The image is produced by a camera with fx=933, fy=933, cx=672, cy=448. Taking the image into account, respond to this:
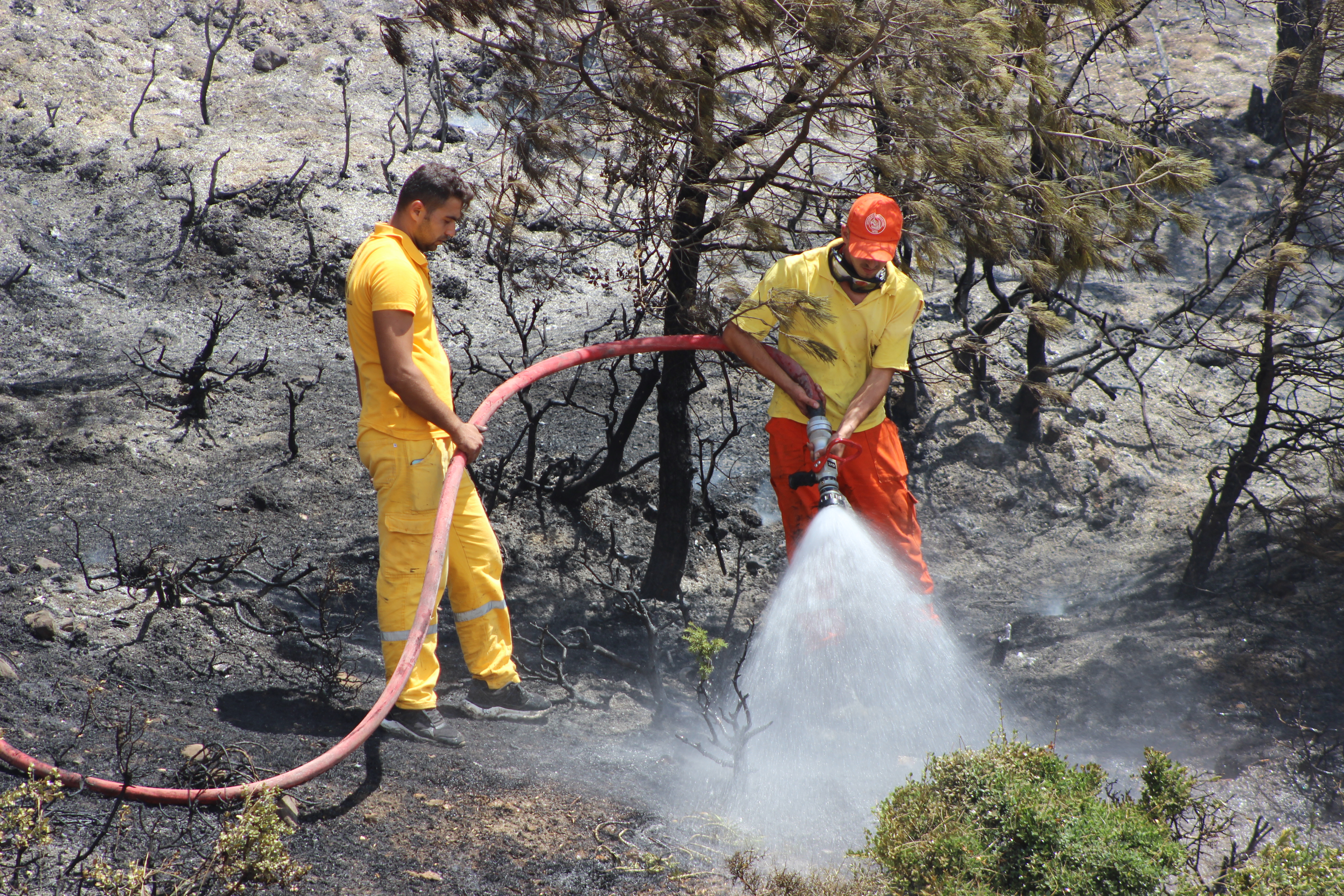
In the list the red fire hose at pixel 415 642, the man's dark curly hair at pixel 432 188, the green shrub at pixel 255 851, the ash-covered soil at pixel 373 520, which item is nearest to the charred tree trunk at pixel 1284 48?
the ash-covered soil at pixel 373 520

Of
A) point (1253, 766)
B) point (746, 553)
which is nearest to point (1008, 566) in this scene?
point (746, 553)

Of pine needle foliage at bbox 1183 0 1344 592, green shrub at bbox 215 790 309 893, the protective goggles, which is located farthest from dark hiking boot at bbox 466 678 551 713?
pine needle foliage at bbox 1183 0 1344 592

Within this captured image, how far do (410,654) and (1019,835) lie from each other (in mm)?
1907

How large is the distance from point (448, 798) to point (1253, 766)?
3106mm

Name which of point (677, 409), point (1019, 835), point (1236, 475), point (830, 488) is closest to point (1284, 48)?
point (1236, 475)

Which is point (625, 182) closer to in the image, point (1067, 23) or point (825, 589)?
point (825, 589)

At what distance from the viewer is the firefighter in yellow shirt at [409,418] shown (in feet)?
10.4

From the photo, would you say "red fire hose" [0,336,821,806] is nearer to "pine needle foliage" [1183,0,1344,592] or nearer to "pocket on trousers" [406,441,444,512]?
"pocket on trousers" [406,441,444,512]

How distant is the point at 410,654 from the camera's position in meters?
3.08

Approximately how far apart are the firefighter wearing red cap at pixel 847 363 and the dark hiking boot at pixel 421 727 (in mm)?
1600

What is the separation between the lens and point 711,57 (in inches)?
141

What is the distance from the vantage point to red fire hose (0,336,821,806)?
8.40 feet

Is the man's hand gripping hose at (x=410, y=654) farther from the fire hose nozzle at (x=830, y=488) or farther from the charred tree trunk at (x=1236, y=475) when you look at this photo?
the charred tree trunk at (x=1236, y=475)

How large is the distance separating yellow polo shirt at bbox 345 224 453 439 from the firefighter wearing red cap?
1.21 m
